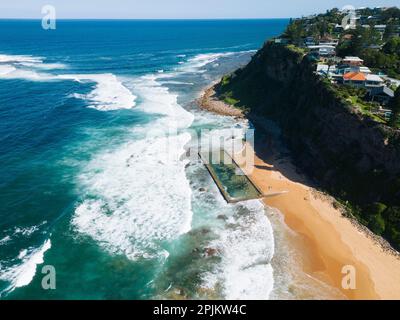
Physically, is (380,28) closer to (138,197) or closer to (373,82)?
(373,82)

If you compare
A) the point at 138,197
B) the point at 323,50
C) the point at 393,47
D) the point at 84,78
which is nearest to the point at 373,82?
the point at 323,50

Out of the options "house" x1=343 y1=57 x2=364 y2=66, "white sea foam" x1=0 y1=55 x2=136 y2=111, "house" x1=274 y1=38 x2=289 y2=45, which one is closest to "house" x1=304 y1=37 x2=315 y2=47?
"house" x1=274 y1=38 x2=289 y2=45

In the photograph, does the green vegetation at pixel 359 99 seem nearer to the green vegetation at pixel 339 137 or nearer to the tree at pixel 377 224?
the green vegetation at pixel 339 137

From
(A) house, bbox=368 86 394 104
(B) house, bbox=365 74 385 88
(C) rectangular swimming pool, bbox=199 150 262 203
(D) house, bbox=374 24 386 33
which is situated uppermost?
(D) house, bbox=374 24 386 33

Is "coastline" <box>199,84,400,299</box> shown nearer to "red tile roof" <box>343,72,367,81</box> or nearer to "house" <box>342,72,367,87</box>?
"house" <box>342,72,367,87</box>

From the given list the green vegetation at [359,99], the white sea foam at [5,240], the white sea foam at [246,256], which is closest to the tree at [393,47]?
the green vegetation at [359,99]
